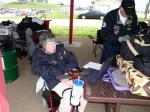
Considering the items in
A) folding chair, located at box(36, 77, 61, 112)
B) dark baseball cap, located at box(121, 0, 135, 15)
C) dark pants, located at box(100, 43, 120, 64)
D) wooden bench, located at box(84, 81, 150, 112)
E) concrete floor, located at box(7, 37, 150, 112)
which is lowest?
concrete floor, located at box(7, 37, 150, 112)

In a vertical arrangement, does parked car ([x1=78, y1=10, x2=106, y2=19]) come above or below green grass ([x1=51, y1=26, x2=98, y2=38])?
above

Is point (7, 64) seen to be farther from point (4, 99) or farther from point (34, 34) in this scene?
point (4, 99)

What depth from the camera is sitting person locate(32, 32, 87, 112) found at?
2.42 m

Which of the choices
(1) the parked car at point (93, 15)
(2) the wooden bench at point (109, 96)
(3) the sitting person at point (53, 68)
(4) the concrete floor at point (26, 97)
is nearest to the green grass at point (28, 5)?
(1) the parked car at point (93, 15)

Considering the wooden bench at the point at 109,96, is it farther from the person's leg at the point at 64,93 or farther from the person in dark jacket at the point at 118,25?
the person in dark jacket at the point at 118,25

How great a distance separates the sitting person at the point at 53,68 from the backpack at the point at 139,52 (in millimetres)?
613

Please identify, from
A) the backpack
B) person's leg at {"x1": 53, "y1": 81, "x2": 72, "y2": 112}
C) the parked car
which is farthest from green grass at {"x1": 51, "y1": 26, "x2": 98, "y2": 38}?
the backpack

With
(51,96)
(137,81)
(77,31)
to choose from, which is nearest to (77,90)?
(137,81)

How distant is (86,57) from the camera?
4.82 metres

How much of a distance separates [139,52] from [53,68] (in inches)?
34.3

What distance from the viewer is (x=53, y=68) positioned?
2.48 metres

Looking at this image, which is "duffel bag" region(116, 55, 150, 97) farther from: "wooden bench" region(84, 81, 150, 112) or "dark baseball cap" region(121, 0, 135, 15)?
"dark baseball cap" region(121, 0, 135, 15)

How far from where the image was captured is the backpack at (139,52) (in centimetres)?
189

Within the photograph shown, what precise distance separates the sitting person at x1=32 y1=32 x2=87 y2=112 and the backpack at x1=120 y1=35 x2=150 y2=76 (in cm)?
61
